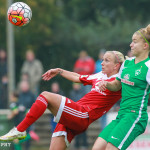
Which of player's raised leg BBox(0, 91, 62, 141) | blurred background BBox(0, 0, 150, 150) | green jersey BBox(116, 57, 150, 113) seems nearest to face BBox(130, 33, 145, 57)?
green jersey BBox(116, 57, 150, 113)

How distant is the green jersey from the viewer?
5.73m

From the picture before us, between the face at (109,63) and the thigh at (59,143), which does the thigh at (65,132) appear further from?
the face at (109,63)

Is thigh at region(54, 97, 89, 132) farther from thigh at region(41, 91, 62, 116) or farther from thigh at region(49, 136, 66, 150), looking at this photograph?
thigh at region(49, 136, 66, 150)

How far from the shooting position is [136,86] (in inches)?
227

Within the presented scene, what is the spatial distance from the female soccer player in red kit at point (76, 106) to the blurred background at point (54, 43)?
3.67 m

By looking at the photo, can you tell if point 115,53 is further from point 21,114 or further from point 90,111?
point 21,114

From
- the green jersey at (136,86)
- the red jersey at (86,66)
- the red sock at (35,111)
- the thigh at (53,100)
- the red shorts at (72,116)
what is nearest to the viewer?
the green jersey at (136,86)

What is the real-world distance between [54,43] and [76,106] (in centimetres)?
790

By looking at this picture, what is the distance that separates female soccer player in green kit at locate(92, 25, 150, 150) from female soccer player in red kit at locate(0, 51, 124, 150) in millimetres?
554

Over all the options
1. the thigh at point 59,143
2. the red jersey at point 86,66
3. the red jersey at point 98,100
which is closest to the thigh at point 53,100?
the red jersey at point 98,100

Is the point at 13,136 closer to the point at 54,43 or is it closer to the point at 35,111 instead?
the point at 35,111

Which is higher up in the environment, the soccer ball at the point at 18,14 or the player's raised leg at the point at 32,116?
the soccer ball at the point at 18,14

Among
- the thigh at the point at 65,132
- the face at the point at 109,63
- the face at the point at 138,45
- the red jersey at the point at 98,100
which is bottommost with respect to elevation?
→ the thigh at the point at 65,132

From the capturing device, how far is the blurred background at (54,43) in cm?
1130
